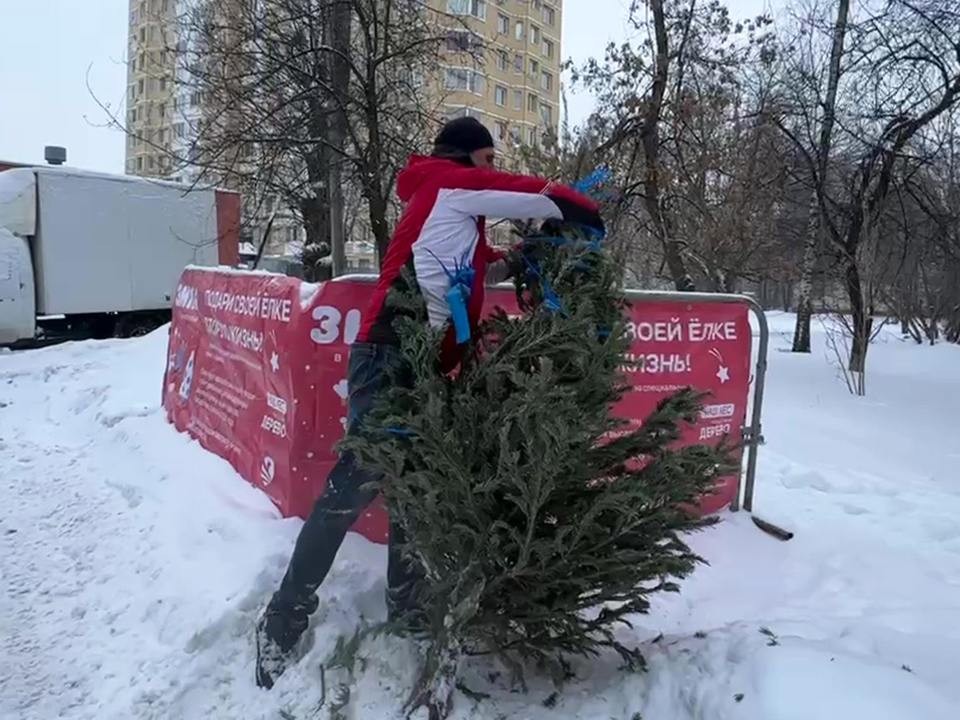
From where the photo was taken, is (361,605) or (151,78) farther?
(151,78)

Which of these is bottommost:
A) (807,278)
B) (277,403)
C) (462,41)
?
(277,403)

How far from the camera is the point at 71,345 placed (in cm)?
1261

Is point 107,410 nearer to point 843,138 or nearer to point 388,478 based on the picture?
point 388,478

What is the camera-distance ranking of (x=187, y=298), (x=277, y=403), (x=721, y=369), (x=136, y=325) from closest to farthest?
(x=277, y=403) → (x=721, y=369) → (x=187, y=298) → (x=136, y=325)

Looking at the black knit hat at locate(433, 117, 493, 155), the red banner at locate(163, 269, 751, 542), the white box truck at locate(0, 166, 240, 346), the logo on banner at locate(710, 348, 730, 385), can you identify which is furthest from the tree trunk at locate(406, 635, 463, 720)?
the white box truck at locate(0, 166, 240, 346)

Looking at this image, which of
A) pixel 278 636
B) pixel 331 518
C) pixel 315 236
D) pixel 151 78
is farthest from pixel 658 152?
pixel 278 636

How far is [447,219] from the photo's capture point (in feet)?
8.87

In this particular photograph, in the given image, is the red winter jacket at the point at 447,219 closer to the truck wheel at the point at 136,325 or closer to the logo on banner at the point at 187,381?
the logo on banner at the point at 187,381

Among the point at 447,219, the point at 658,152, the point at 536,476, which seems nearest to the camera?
the point at 536,476

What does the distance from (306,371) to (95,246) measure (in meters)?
12.9

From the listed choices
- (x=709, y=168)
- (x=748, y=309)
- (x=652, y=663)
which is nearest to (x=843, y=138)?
(x=709, y=168)

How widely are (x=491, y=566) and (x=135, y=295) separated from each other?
1518 centimetres

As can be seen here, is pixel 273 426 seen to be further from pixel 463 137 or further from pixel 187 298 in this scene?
pixel 187 298

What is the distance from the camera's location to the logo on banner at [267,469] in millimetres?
4161
